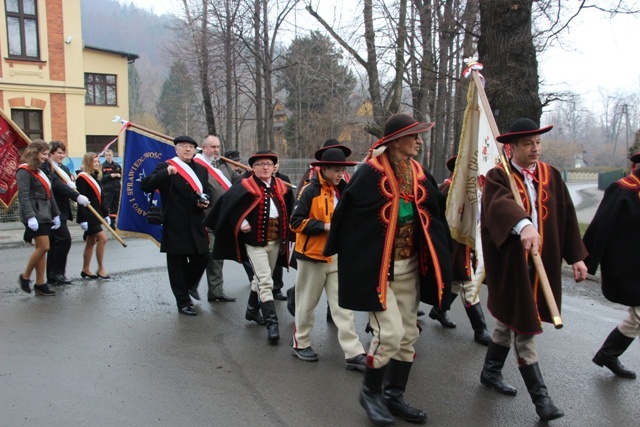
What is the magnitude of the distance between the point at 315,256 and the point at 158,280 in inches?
170

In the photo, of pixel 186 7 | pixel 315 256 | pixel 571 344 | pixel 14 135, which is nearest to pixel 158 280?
pixel 14 135

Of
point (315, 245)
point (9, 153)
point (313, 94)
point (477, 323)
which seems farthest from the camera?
point (313, 94)

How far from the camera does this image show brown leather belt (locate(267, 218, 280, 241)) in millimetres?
6059

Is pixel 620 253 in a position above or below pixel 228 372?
above

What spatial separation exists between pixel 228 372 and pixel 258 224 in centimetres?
162

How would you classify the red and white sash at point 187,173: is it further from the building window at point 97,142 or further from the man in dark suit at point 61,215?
the building window at point 97,142

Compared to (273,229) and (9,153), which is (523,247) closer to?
(273,229)

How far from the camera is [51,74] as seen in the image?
77.4 ft

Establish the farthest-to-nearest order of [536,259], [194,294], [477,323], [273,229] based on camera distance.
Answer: [194,294]
[273,229]
[477,323]
[536,259]

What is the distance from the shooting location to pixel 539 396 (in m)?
3.97

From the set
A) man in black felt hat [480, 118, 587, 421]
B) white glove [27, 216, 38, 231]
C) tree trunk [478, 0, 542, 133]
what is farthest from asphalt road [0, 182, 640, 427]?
tree trunk [478, 0, 542, 133]

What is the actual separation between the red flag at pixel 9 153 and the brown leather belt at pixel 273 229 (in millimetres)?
4301

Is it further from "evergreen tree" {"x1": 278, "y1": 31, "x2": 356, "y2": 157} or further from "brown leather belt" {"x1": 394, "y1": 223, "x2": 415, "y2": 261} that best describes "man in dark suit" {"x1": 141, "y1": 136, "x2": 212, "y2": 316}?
"evergreen tree" {"x1": 278, "y1": 31, "x2": 356, "y2": 157}

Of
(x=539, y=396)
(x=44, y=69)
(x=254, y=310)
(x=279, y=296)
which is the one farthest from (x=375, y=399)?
(x=44, y=69)
